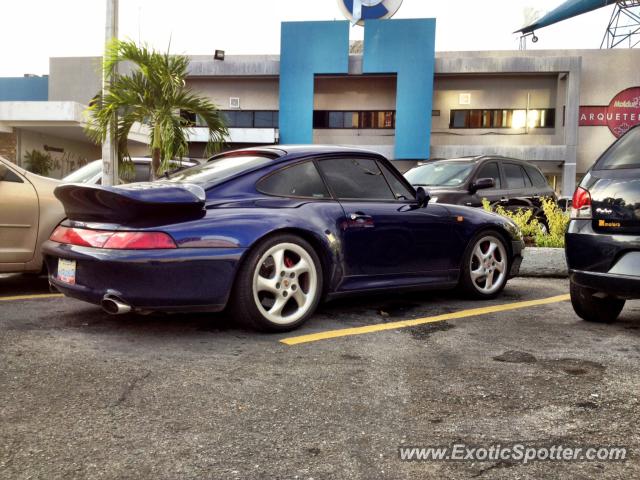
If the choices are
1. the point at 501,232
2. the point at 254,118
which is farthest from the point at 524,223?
the point at 254,118

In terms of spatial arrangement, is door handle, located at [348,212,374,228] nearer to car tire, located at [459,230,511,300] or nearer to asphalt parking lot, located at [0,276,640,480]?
asphalt parking lot, located at [0,276,640,480]

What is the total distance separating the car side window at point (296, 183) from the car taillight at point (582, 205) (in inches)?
70.7

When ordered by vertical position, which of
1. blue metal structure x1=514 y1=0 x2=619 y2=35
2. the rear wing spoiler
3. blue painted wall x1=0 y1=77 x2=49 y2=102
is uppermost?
blue metal structure x1=514 y1=0 x2=619 y2=35

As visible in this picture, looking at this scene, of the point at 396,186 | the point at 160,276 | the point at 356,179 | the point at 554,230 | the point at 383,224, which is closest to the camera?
the point at 160,276

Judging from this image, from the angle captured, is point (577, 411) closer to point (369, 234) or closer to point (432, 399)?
point (432, 399)

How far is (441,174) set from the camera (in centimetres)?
948

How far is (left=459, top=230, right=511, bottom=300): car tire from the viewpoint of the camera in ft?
17.8

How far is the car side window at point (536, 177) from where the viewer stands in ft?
33.6

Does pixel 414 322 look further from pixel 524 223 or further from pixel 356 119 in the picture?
pixel 356 119

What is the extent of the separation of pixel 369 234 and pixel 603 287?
168cm

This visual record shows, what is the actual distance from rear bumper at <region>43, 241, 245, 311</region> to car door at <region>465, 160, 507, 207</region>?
236 inches

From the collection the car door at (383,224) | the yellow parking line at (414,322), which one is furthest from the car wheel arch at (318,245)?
the yellow parking line at (414,322)

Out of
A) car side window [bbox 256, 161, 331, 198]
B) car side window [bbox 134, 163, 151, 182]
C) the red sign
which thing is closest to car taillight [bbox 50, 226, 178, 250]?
car side window [bbox 256, 161, 331, 198]

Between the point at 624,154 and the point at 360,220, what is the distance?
1.94 m
